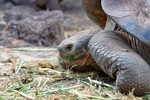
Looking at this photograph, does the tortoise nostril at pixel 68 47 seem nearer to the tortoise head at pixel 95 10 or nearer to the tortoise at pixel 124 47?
the tortoise at pixel 124 47

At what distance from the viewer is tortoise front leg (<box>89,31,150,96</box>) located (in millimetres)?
2572

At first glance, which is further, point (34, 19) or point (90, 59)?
point (34, 19)

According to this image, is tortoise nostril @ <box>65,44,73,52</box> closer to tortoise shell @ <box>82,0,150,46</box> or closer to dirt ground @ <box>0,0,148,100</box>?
dirt ground @ <box>0,0,148,100</box>

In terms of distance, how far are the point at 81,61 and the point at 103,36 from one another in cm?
51

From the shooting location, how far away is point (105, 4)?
9.65ft

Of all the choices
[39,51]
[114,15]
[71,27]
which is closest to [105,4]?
[114,15]

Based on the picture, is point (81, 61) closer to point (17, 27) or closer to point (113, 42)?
point (113, 42)

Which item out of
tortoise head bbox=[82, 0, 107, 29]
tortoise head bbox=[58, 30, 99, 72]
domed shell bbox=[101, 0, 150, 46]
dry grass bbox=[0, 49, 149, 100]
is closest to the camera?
dry grass bbox=[0, 49, 149, 100]

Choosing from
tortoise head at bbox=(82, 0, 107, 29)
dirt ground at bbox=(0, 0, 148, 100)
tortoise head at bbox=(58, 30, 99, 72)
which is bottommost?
dirt ground at bbox=(0, 0, 148, 100)

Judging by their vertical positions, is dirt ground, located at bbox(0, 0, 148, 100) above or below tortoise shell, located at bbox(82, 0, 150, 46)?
below

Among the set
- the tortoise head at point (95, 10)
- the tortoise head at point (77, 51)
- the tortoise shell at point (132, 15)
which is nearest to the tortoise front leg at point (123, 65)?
the tortoise shell at point (132, 15)

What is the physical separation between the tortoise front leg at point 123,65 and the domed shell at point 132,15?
13 centimetres

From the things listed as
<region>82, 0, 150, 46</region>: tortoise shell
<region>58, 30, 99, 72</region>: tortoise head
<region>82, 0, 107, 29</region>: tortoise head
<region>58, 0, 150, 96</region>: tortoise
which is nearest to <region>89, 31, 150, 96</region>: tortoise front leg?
<region>58, 0, 150, 96</region>: tortoise

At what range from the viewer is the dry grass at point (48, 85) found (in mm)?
2535
